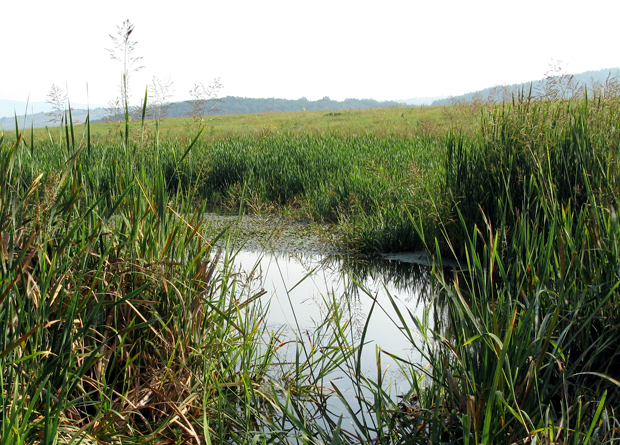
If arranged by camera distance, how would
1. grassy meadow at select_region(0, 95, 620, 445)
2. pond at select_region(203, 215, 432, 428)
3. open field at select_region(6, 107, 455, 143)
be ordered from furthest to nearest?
open field at select_region(6, 107, 455, 143) → pond at select_region(203, 215, 432, 428) → grassy meadow at select_region(0, 95, 620, 445)

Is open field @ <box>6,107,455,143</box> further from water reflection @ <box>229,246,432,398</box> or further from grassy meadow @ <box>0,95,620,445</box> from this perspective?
water reflection @ <box>229,246,432,398</box>

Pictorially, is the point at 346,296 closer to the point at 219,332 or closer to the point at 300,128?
the point at 219,332

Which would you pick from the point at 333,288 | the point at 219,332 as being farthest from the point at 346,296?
the point at 219,332

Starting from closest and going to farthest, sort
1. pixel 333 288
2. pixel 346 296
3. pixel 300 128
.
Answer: pixel 346 296 < pixel 333 288 < pixel 300 128

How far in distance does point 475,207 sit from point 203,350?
294cm

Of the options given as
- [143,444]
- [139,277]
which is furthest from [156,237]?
[143,444]

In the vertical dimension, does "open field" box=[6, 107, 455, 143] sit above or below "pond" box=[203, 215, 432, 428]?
above

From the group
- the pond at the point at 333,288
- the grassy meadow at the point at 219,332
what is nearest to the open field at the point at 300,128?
the grassy meadow at the point at 219,332

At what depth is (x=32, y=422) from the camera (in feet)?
4.86

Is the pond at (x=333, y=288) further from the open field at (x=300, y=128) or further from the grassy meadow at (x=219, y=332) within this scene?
the open field at (x=300, y=128)

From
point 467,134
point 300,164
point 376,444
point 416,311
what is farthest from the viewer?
point 300,164

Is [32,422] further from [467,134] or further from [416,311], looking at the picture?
[467,134]

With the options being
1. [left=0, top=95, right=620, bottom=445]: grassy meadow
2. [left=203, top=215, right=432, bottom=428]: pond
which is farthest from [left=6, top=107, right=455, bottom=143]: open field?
[left=203, top=215, right=432, bottom=428]: pond

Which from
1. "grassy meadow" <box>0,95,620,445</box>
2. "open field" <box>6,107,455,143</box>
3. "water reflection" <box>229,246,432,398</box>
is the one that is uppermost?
"open field" <box>6,107,455,143</box>
